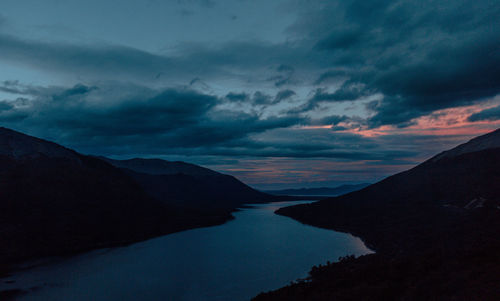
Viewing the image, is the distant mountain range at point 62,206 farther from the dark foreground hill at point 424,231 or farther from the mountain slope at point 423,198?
the mountain slope at point 423,198

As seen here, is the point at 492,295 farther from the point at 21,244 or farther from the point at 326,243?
the point at 21,244

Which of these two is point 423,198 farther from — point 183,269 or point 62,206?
point 62,206

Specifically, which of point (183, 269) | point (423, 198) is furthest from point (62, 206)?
point (423, 198)

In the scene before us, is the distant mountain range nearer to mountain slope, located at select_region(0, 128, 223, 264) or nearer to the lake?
mountain slope, located at select_region(0, 128, 223, 264)

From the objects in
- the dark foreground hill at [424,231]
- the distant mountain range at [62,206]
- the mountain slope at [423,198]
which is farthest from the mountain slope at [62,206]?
the mountain slope at [423,198]

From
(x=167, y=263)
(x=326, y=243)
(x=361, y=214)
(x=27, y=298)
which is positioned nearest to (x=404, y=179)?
(x=361, y=214)

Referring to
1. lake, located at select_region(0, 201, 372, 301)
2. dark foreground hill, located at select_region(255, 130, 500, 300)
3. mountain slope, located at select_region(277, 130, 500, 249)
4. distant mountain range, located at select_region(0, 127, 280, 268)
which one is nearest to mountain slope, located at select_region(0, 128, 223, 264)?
distant mountain range, located at select_region(0, 127, 280, 268)
